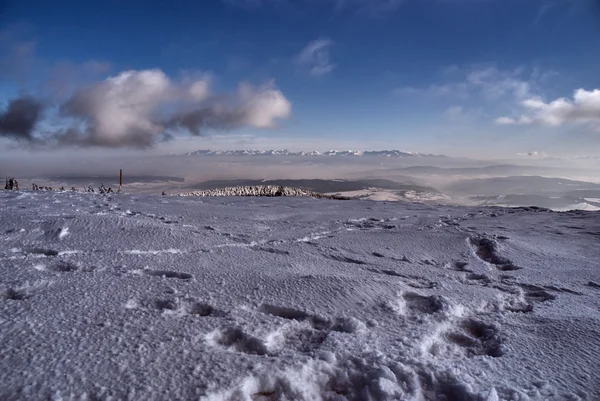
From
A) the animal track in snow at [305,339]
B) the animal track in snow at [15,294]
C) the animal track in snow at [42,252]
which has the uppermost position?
the animal track in snow at [42,252]

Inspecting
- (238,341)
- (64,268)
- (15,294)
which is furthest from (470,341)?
(64,268)

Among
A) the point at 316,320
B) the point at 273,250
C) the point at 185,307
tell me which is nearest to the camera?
the point at 316,320

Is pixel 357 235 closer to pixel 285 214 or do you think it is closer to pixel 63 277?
pixel 285 214

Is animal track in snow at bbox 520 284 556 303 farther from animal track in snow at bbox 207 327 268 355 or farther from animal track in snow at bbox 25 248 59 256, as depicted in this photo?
animal track in snow at bbox 25 248 59 256

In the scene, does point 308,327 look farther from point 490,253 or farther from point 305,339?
point 490,253

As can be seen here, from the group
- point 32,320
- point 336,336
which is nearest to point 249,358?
point 336,336

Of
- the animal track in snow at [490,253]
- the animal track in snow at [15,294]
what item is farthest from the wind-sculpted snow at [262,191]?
the animal track in snow at [15,294]

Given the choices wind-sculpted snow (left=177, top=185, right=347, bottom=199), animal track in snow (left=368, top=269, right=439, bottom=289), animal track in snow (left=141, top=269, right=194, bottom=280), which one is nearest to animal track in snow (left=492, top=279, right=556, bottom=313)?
animal track in snow (left=368, top=269, right=439, bottom=289)

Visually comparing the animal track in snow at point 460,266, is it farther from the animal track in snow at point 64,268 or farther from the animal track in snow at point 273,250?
the animal track in snow at point 64,268
